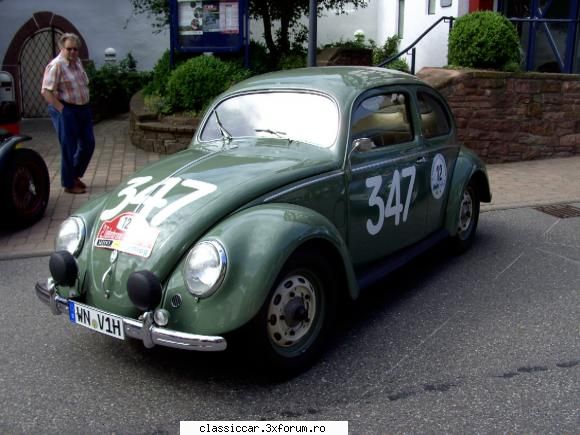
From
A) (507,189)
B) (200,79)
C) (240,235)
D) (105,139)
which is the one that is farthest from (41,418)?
(105,139)

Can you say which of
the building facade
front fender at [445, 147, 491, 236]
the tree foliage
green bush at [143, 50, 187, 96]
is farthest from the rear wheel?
the building facade

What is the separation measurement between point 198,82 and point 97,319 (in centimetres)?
742

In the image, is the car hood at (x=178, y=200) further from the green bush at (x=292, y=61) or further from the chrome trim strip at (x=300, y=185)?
the green bush at (x=292, y=61)

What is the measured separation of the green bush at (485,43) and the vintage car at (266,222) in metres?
5.14

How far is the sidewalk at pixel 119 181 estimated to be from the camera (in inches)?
250

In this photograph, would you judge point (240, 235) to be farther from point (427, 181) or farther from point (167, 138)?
point (167, 138)

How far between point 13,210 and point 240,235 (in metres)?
3.83

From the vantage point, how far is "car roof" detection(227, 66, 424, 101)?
4.55 metres

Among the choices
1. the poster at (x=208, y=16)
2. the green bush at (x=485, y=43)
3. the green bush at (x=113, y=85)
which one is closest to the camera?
the green bush at (x=485, y=43)

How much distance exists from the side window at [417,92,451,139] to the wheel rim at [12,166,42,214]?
3871 millimetres

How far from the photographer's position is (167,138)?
398 inches

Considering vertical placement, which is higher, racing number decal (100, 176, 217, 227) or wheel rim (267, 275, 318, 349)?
racing number decal (100, 176, 217, 227)

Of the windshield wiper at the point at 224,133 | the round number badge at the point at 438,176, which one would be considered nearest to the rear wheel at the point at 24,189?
the windshield wiper at the point at 224,133
